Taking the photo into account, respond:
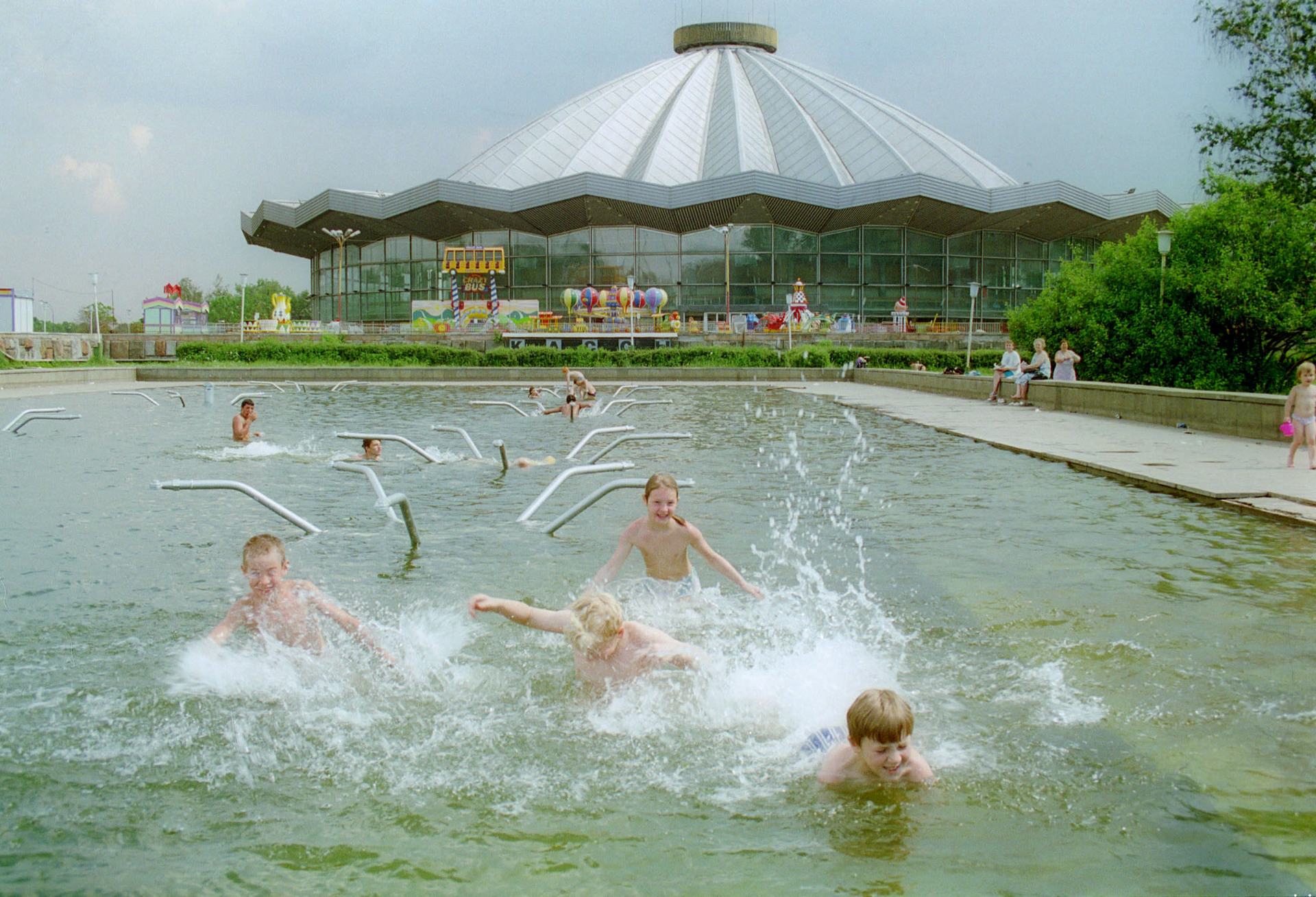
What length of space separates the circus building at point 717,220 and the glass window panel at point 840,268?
9cm

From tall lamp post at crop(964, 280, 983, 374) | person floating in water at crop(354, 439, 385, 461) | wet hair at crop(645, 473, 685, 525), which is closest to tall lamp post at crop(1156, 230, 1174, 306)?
tall lamp post at crop(964, 280, 983, 374)

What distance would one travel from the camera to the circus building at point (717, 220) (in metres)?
56.2

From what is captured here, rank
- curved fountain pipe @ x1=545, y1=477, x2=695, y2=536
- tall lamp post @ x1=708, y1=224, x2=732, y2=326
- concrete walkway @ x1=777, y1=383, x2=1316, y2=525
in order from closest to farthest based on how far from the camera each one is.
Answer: curved fountain pipe @ x1=545, y1=477, x2=695, y2=536 → concrete walkway @ x1=777, y1=383, x2=1316, y2=525 → tall lamp post @ x1=708, y1=224, x2=732, y2=326

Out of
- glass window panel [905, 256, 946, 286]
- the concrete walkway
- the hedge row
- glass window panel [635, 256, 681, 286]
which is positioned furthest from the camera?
glass window panel [905, 256, 946, 286]

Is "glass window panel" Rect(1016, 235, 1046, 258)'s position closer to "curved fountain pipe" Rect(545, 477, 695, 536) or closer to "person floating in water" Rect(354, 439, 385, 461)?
"person floating in water" Rect(354, 439, 385, 461)

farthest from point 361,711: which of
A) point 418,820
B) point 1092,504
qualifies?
point 1092,504

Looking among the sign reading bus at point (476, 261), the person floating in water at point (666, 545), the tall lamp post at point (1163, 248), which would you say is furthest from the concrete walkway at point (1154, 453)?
the sign reading bus at point (476, 261)

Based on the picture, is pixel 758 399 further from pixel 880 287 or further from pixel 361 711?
pixel 880 287

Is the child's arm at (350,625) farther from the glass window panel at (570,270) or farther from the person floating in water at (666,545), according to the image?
the glass window panel at (570,270)

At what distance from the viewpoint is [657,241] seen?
192ft

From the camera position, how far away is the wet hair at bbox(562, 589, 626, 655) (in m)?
4.68

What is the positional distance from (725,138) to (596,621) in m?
65.0

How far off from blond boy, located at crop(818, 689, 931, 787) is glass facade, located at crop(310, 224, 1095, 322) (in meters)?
53.7

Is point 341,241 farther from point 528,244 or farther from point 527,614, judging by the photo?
point 527,614
